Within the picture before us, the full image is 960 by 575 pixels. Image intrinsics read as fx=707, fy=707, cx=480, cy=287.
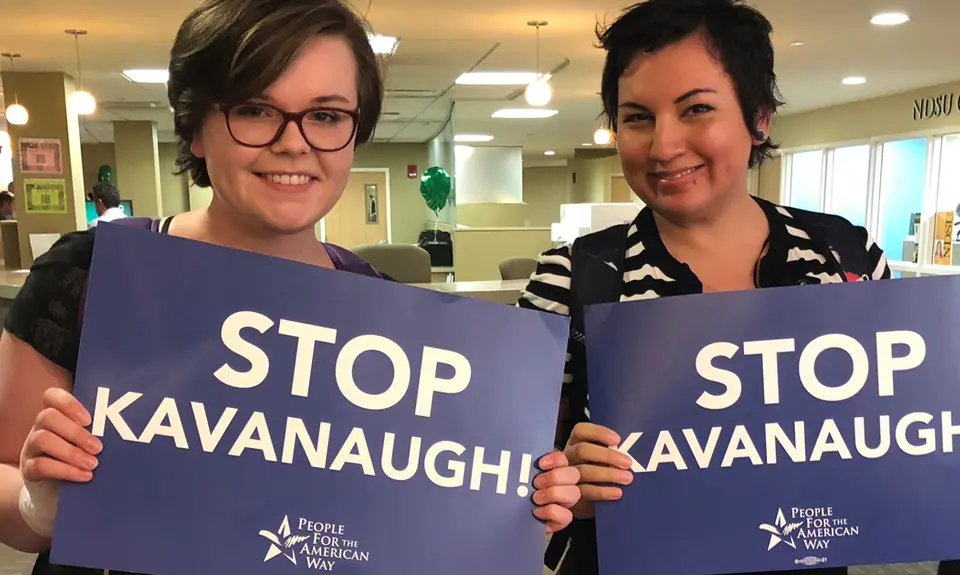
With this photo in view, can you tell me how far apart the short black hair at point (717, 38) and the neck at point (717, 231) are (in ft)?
0.39

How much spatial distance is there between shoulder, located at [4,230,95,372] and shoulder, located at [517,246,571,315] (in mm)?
591

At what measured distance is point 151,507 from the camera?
0.81 metres

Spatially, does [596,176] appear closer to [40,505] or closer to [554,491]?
[554,491]

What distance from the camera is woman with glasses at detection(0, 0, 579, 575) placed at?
0.81m

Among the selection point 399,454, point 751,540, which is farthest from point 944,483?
point 399,454

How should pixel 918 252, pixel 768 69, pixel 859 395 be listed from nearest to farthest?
1. pixel 859 395
2. pixel 768 69
3. pixel 918 252

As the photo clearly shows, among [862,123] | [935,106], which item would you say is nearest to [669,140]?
[935,106]

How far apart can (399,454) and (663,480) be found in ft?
1.17

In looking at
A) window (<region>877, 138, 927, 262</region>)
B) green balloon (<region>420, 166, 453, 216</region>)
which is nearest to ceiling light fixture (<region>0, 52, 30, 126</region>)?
green balloon (<region>420, 166, 453, 216</region>)

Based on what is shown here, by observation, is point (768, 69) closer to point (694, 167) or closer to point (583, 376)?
point (694, 167)

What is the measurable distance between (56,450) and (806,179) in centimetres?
1147

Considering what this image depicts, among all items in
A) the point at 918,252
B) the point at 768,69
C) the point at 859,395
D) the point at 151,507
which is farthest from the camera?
the point at 918,252

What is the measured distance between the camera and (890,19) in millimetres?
5281

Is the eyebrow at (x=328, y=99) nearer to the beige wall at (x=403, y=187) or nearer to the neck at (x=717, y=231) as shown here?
the neck at (x=717, y=231)
